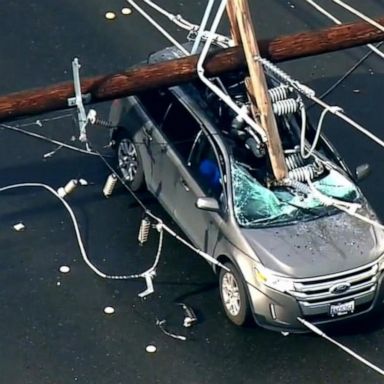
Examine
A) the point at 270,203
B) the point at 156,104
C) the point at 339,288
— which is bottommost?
the point at 339,288

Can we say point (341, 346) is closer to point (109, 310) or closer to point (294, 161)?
point (294, 161)

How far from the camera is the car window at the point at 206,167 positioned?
48.4 feet

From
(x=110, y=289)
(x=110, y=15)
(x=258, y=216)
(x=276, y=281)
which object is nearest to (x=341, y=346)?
(x=276, y=281)

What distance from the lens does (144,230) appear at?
1559 cm

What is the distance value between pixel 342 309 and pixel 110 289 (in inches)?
103

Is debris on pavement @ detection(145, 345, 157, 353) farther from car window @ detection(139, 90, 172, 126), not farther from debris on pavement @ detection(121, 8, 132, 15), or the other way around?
debris on pavement @ detection(121, 8, 132, 15)

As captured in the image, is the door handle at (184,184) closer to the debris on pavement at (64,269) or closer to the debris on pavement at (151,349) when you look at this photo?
the debris on pavement at (64,269)

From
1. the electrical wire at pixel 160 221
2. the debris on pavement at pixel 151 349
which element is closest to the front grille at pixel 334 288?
the electrical wire at pixel 160 221

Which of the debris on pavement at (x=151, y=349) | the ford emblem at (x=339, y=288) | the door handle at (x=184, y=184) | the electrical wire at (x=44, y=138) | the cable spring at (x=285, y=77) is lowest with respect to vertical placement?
the debris on pavement at (x=151, y=349)

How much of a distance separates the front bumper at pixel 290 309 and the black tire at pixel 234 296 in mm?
135

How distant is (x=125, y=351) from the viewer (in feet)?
46.9

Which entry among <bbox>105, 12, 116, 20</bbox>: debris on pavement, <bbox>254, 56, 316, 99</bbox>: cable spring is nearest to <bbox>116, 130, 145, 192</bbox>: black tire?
<bbox>254, 56, 316, 99</bbox>: cable spring

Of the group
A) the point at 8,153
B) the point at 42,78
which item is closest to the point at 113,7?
the point at 42,78

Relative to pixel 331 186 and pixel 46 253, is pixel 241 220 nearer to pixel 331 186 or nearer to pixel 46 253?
pixel 331 186
